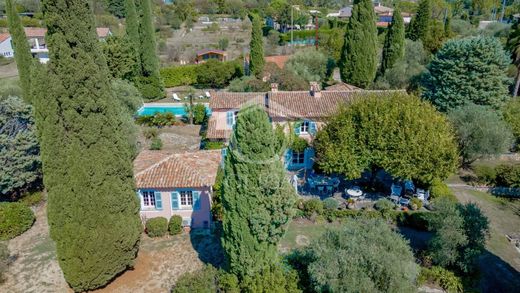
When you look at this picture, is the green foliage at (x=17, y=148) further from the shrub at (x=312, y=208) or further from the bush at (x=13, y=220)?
the shrub at (x=312, y=208)

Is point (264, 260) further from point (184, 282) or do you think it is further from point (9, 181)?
point (9, 181)

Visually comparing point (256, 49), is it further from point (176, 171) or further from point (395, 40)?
point (176, 171)

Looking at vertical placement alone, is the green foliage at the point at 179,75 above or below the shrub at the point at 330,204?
above

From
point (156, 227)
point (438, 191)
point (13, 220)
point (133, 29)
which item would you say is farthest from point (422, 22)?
point (13, 220)

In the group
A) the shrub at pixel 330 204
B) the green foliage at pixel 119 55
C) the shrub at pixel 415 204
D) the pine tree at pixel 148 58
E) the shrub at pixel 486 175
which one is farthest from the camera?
the pine tree at pixel 148 58

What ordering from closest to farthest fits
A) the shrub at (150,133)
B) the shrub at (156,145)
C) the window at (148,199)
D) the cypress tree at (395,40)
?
the window at (148,199) < the shrub at (156,145) < the shrub at (150,133) < the cypress tree at (395,40)

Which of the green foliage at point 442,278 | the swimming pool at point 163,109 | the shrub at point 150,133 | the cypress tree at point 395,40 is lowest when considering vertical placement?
the green foliage at point 442,278

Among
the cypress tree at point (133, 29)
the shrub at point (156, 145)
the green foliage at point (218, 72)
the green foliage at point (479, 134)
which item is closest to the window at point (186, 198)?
the shrub at point (156, 145)

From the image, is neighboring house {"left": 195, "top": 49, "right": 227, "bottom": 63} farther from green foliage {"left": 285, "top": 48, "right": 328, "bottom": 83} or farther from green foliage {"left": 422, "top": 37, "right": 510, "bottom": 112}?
green foliage {"left": 422, "top": 37, "right": 510, "bottom": 112}
